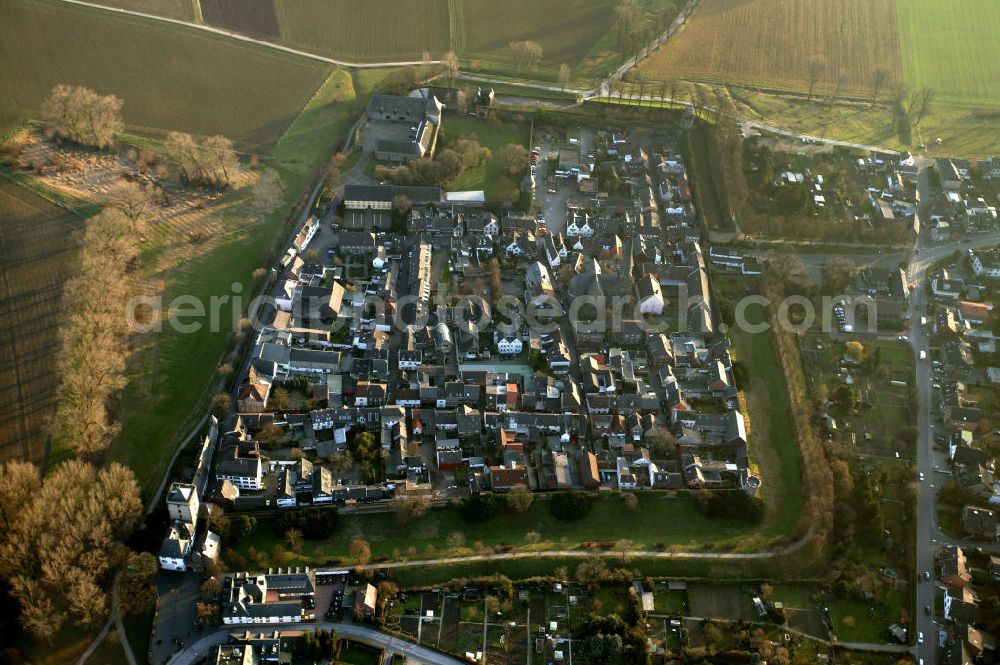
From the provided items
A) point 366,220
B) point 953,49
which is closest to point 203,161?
point 366,220

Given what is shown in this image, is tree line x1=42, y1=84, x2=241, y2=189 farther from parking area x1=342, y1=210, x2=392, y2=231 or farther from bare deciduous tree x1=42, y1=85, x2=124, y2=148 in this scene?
parking area x1=342, y1=210, x2=392, y2=231

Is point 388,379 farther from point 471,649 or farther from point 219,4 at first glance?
point 219,4

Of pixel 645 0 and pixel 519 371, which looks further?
pixel 645 0

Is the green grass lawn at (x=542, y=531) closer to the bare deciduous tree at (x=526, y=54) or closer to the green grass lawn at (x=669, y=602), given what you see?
the green grass lawn at (x=669, y=602)

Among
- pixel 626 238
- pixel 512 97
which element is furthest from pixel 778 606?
pixel 512 97

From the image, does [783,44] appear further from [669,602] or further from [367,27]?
[669,602]

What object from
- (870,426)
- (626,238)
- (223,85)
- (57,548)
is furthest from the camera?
(223,85)
